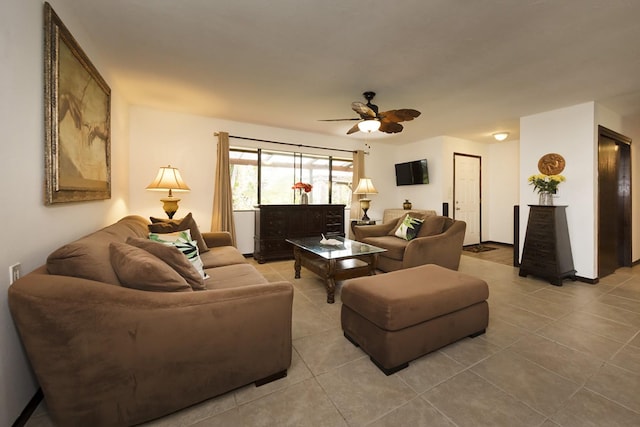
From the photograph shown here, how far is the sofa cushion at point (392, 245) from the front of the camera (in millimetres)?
3562

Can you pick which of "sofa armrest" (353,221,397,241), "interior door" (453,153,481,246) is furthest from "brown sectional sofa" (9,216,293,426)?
"interior door" (453,153,481,246)

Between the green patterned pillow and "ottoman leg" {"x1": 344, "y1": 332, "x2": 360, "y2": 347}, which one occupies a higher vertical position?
the green patterned pillow

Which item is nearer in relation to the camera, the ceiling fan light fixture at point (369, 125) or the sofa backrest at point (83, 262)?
the sofa backrest at point (83, 262)

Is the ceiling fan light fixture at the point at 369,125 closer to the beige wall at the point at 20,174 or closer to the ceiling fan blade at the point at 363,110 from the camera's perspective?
the ceiling fan blade at the point at 363,110

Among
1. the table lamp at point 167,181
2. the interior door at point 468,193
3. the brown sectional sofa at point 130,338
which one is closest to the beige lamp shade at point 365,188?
the interior door at point 468,193

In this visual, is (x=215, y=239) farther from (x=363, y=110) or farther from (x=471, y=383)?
(x=471, y=383)

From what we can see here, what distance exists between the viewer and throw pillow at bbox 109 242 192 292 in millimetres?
1326

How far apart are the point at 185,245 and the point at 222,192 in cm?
222

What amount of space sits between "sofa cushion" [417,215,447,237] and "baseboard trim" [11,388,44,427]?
4049 millimetres

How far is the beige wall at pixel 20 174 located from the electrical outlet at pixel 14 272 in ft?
0.08

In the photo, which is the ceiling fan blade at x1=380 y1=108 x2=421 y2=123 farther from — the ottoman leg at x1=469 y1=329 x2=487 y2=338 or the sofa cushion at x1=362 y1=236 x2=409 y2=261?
the ottoman leg at x1=469 y1=329 x2=487 y2=338

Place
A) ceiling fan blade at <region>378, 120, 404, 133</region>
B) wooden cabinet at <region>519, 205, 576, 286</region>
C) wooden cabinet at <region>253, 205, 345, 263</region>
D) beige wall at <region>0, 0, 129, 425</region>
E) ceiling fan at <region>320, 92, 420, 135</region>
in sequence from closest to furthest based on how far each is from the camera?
beige wall at <region>0, 0, 129, 425</region> → ceiling fan at <region>320, 92, 420, 135</region> → ceiling fan blade at <region>378, 120, 404, 133</region> → wooden cabinet at <region>519, 205, 576, 286</region> → wooden cabinet at <region>253, 205, 345, 263</region>

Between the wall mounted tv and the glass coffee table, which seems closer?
the glass coffee table

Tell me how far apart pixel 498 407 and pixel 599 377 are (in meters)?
0.82
